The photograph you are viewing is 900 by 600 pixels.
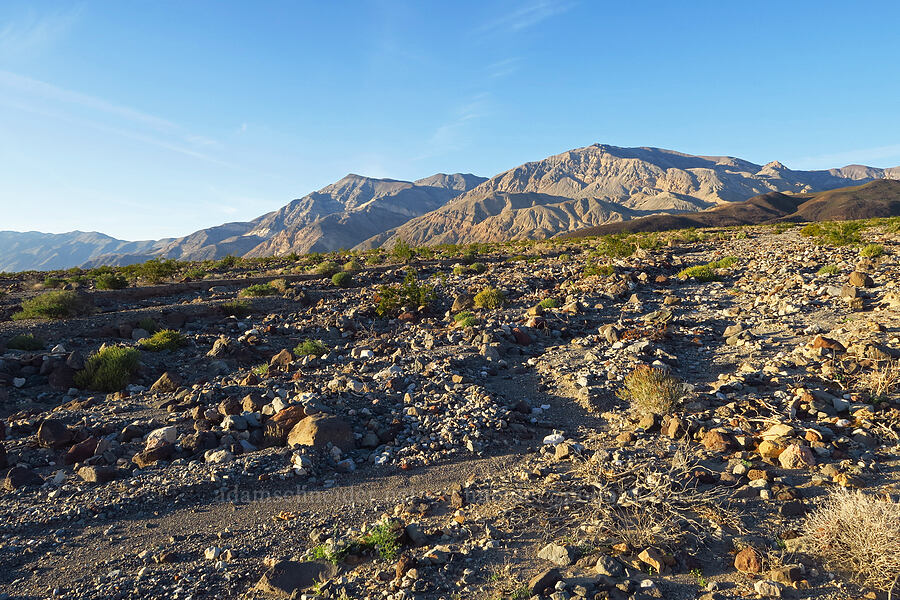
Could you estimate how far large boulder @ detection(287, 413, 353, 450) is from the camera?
254 inches

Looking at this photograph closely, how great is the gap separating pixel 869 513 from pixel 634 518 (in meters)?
1.71

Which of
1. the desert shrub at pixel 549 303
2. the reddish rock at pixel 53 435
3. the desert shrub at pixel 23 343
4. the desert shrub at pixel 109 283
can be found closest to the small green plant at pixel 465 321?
the desert shrub at pixel 549 303

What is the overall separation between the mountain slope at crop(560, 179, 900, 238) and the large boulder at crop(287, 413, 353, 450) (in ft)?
312

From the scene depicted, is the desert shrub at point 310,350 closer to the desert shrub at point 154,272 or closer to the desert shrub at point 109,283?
the desert shrub at point 109,283

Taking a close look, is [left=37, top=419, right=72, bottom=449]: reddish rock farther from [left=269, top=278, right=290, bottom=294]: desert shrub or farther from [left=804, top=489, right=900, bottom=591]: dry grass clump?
[left=269, top=278, right=290, bottom=294]: desert shrub

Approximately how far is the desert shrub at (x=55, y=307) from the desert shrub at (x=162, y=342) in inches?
189

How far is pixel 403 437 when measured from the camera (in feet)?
22.3

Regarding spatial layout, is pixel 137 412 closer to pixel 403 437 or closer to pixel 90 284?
pixel 403 437

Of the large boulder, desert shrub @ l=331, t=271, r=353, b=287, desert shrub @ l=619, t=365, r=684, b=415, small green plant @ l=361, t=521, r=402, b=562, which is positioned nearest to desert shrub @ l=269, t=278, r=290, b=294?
desert shrub @ l=331, t=271, r=353, b=287

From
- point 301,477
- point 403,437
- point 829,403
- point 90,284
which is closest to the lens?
point 301,477

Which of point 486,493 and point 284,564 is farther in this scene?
point 486,493

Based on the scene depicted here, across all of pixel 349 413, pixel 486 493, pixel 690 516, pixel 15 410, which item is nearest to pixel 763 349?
pixel 690 516

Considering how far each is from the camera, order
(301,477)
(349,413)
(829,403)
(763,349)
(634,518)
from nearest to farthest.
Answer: (634,518), (301,477), (829,403), (349,413), (763,349)

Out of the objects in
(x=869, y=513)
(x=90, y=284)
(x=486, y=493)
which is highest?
(x=90, y=284)
